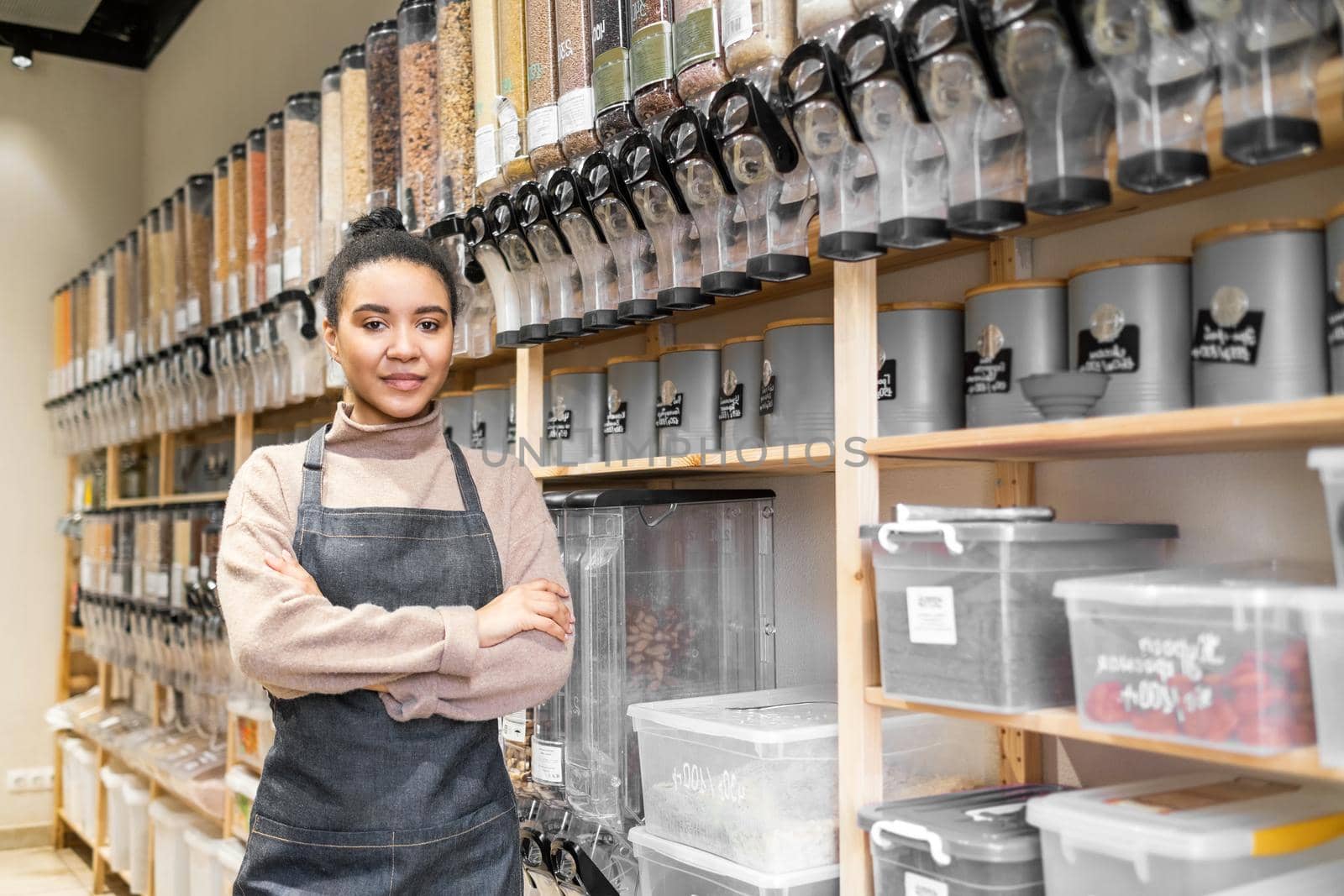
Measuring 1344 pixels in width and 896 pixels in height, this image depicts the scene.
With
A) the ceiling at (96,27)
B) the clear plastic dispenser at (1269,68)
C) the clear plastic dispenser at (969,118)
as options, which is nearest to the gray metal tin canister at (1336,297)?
the clear plastic dispenser at (1269,68)

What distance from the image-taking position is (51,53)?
561 cm

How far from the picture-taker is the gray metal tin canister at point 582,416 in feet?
6.91

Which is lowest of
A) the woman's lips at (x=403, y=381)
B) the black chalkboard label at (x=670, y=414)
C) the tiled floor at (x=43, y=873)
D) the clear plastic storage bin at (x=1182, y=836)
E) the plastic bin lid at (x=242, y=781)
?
the tiled floor at (x=43, y=873)

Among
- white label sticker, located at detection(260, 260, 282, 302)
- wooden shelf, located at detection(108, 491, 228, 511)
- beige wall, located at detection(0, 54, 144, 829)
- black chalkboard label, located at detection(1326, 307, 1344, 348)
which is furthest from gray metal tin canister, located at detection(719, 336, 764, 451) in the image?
beige wall, located at detection(0, 54, 144, 829)

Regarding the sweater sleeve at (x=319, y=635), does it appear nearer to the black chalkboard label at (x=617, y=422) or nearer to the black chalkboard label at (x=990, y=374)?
the black chalkboard label at (x=617, y=422)

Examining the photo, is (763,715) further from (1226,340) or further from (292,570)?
(1226,340)

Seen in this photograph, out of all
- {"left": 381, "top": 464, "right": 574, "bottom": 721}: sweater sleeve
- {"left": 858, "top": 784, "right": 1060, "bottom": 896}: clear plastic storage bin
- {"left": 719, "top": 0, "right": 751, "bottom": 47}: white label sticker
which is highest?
{"left": 719, "top": 0, "right": 751, "bottom": 47}: white label sticker

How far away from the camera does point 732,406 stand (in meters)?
1.76

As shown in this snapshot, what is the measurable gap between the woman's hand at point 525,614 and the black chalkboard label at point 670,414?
344 millimetres

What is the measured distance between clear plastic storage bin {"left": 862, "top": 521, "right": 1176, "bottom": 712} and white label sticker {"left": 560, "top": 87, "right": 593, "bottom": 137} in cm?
87

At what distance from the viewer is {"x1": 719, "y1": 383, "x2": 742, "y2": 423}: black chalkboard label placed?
1744 mm

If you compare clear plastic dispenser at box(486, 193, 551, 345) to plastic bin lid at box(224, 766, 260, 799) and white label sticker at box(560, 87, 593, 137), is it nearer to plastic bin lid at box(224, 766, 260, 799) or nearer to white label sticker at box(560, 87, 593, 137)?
white label sticker at box(560, 87, 593, 137)

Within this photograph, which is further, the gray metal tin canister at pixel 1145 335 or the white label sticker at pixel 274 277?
the white label sticker at pixel 274 277

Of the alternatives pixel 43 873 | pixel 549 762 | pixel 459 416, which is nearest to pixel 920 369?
pixel 549 762
